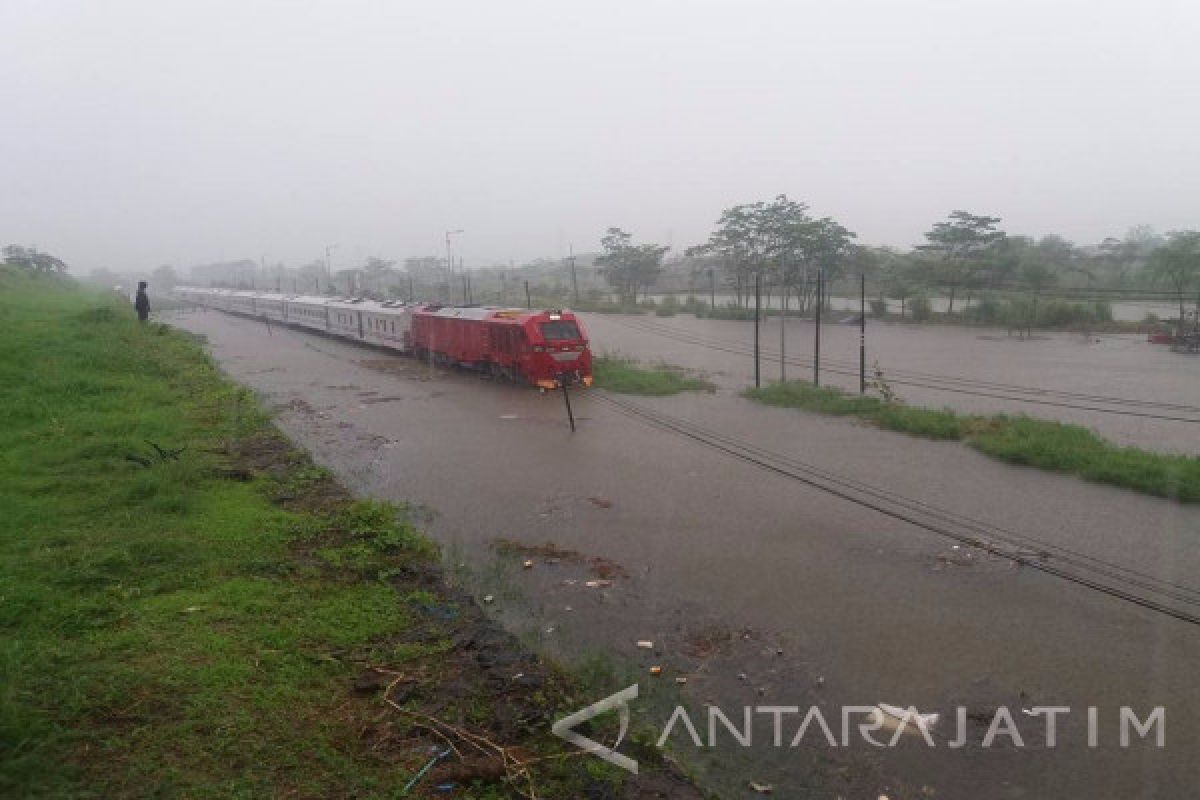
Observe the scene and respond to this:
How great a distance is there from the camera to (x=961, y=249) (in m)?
37.3

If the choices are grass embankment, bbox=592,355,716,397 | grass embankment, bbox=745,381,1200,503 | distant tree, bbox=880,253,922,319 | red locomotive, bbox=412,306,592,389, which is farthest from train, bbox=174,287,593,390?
distant tree, bbox=880,253,922,319

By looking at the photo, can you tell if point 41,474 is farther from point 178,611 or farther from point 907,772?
point 907,772

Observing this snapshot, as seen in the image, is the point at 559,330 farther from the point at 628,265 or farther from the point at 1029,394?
the point at 628,265

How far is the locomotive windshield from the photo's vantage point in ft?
65.8

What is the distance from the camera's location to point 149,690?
4902 mm

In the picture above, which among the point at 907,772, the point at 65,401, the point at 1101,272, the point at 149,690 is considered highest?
the point at 1101,272

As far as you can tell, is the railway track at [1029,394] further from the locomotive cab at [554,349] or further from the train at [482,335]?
the train at [482,335]

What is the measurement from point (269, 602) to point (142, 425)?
7933 mm

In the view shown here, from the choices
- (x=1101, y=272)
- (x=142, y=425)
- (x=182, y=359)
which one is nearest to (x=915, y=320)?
(x=1101, y=272)

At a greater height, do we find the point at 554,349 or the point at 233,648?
the point at 554,349

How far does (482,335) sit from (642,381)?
511 centimetres

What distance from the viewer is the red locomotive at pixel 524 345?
2003 centimetres

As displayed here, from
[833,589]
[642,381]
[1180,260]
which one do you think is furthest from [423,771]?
[1180,260]

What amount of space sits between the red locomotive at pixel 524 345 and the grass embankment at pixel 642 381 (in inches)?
25.6
